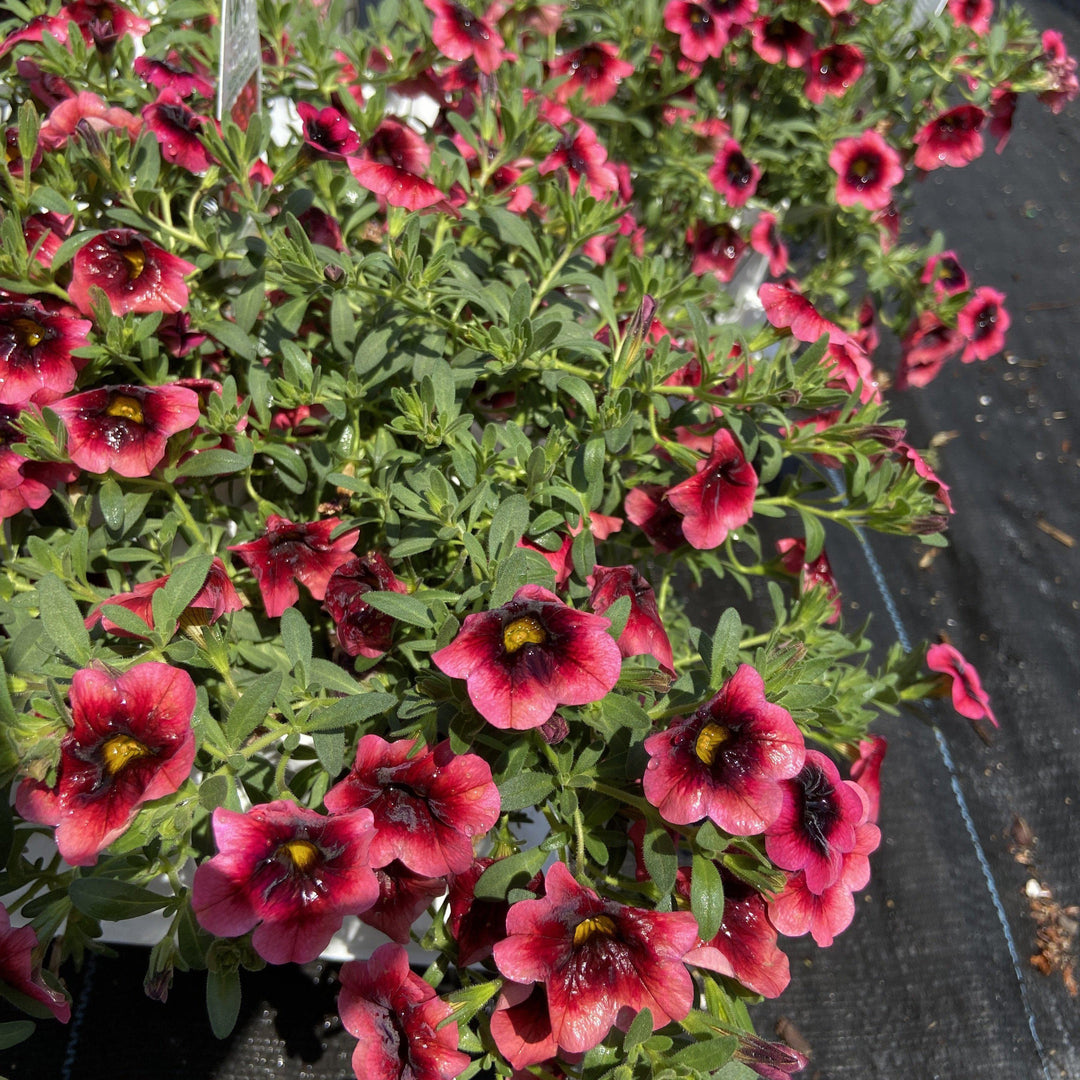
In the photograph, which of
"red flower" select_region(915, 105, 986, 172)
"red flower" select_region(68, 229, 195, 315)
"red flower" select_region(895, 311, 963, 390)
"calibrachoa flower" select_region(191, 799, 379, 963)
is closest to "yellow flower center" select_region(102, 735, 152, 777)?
"calibrachoa flower" select_region(191, 799, 379, 963)

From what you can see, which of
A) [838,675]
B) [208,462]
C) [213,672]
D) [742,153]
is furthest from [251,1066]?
[742,153]

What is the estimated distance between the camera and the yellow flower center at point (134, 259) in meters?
1.10

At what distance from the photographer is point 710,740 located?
827 mm

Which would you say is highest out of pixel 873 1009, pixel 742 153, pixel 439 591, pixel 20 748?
pixel 742 153

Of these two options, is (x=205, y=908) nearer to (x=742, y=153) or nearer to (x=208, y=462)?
(x=208, y=462)

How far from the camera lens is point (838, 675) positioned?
1.23 metres

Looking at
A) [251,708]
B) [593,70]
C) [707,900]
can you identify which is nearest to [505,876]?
[707,900]

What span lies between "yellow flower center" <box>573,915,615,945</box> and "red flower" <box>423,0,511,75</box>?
4.02 feet

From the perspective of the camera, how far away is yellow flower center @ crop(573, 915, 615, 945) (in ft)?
2.67

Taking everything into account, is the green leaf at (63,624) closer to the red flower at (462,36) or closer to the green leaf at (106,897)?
the green leaf at (106,897)

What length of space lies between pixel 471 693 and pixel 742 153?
154 cm

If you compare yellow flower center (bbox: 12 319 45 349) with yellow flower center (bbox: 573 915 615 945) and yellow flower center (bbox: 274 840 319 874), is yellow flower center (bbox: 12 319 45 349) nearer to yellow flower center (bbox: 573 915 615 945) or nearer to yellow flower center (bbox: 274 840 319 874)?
yellow flower center (bbox: 274 840 319 874)

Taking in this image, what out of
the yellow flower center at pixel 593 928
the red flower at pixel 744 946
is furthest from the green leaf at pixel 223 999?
the red flower at pixel 744 946

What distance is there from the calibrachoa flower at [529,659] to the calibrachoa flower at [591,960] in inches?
6.0
